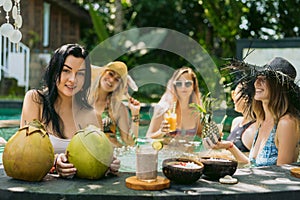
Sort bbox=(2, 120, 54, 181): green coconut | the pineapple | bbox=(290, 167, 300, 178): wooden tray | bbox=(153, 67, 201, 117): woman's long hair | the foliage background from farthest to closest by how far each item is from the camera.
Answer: the foliage background < bbox=(153, 67, 201, 117): woman's long hair < the pineapple < bbox=(290, 167, 300, 178): wooden tray < bbox=(2, 120, 54, 181): green coconut

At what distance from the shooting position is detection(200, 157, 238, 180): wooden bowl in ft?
8.20

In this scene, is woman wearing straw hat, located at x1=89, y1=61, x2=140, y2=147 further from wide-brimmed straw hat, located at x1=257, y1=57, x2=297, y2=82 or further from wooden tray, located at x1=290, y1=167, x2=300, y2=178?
wooden tray, located at x1=290, y1=167, x2=300, y2=178

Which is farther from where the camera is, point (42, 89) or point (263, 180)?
point (42, 89)

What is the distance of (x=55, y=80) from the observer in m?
3.25

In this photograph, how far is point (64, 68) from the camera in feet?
10.5

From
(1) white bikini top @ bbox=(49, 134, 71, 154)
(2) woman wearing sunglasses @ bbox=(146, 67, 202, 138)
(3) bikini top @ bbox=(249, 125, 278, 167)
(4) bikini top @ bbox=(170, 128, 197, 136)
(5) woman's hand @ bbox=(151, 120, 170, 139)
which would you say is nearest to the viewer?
(1) white bikini top @ bbox=(49, 134, 71, 154)

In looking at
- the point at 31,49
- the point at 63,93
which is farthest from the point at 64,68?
the point at 31,49

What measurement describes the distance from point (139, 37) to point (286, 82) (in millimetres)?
10761

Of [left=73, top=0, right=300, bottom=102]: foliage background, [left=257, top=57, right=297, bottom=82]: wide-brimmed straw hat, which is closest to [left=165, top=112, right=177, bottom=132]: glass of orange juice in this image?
[left=257, top=57, right=297, bottom=82]: wide-brimmed straw hat

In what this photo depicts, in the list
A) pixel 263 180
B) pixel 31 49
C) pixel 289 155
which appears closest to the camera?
A: pixel 263 180

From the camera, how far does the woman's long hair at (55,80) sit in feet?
10.5

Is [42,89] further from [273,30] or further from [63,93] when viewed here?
[273,30]

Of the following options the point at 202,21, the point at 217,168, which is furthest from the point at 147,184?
the point at 202,21

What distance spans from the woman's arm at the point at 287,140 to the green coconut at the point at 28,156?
145 cm
